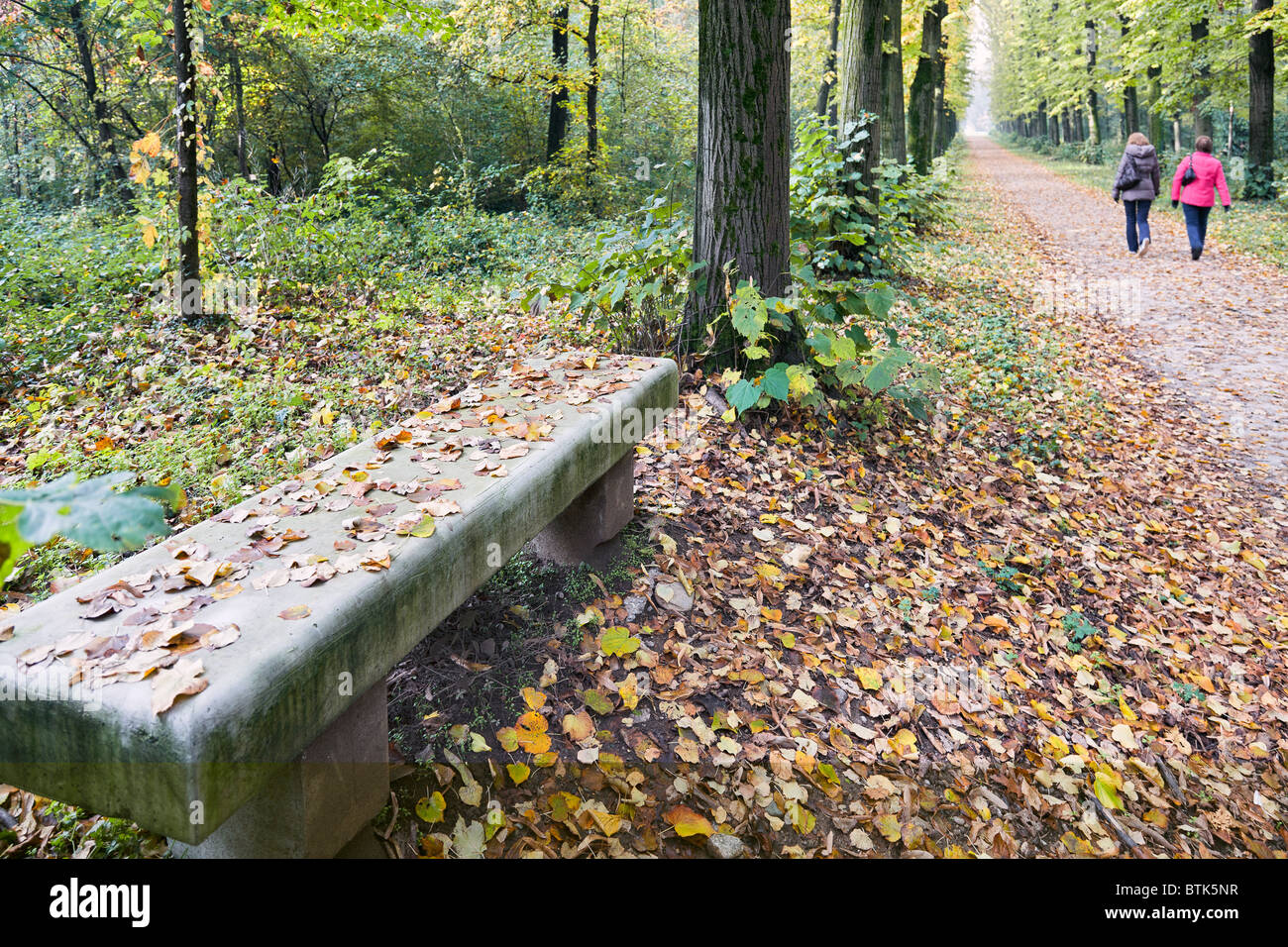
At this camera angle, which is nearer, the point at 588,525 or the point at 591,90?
the point at 588,525

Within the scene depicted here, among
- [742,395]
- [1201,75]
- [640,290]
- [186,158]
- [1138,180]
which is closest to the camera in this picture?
[742,395]

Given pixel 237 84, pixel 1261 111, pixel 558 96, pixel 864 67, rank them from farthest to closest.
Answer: pixel 1261 111
pixel 558 96
pixel 237 84
pixel 864 67

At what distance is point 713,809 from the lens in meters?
2.35

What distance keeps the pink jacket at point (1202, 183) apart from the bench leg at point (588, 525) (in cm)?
1157

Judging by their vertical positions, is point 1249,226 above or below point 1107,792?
above

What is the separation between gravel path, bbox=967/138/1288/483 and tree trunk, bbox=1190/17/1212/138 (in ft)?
14.3

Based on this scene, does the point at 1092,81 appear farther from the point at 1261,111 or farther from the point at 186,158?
the point at 186,158

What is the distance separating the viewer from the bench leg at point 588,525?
3254mm

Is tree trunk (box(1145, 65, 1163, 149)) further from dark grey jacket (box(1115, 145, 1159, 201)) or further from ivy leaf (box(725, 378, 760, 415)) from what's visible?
ivy leaf (box(725, 378, 760, 415))

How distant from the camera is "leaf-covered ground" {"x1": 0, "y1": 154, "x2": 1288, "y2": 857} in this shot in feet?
7.78

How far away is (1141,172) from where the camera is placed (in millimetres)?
11203

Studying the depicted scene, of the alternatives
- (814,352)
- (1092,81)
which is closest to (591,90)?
(814,352)

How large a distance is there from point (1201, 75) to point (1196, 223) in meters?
9.83
